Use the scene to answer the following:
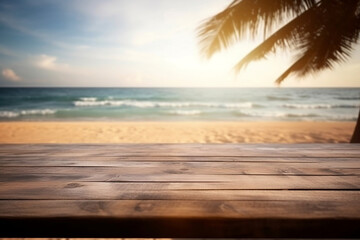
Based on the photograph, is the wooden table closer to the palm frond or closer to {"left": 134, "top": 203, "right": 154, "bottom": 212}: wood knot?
{"left": 134, "top": 203, "right": 154, "bottom": 212}: wood knot

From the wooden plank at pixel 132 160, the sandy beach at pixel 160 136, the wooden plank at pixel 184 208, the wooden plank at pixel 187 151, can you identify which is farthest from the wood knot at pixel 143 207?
the sandy beach at pixel 160 136

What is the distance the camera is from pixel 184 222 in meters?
0.60

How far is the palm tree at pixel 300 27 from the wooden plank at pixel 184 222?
307 centimetres

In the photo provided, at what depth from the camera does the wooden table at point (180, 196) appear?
60 cm

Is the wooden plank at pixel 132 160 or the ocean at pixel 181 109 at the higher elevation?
the wooden plank at pixel 132 160

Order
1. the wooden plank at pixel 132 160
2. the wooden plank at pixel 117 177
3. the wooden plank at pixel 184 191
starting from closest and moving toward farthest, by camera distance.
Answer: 1. the wooden plank at pixel 184 191
2. the wooden plank at pixel 117 177
3. the wooden plank at pixel 132 160

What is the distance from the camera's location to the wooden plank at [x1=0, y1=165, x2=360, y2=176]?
96 centimetres

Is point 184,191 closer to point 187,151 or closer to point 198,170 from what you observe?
point 198,170

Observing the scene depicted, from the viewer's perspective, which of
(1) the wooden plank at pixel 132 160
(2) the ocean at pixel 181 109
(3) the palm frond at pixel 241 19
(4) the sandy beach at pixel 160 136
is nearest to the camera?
(1) the wooden plank at pixel 132 160

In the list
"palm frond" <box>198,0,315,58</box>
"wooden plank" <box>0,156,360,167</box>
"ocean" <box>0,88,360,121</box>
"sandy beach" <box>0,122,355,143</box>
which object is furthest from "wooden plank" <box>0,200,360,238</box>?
"ocean" <box>0,88,360,121</box>

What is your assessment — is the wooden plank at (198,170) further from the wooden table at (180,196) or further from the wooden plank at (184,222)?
the wooden plank at (184,222)

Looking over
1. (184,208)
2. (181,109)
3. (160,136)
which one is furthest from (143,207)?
(181,109)

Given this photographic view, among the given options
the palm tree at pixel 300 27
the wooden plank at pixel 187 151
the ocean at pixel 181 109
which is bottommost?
the ocean at pixel 181 109

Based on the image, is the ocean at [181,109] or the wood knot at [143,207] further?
the ocean at [181,109]
